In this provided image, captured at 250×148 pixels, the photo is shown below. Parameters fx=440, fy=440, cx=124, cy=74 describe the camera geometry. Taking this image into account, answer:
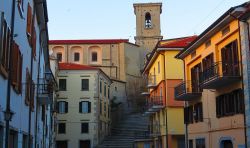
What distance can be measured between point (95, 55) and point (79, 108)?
2350cm

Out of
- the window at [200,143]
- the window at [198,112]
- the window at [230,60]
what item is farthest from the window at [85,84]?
the window at [230,60]

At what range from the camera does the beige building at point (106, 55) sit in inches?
3110

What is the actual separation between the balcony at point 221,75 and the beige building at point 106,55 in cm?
5496

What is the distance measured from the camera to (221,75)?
21.0 metres

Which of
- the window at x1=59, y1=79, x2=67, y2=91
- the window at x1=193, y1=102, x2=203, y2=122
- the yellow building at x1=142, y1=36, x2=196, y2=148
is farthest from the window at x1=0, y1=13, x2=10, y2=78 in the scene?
the window at x1=59, y1=79, x2=67, y2=91

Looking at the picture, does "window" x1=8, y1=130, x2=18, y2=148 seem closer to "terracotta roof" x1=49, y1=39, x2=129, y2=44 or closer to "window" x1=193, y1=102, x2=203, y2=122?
"window" x1=193, y1=102, x2=203, y2=122

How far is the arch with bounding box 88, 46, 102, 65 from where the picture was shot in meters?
80.0

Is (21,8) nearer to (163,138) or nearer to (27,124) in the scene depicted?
(27,124)

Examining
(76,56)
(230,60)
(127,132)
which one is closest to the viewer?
(230,60)

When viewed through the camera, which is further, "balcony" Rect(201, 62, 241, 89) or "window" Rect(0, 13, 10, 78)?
"balcony" Rect(201, 62, 241, 89)

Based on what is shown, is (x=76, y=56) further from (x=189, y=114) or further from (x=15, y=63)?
(x=15, y=63)

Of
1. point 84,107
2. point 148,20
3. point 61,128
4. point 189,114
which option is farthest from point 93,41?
point 189,114

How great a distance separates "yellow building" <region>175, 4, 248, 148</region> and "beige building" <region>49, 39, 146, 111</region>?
4951 cm

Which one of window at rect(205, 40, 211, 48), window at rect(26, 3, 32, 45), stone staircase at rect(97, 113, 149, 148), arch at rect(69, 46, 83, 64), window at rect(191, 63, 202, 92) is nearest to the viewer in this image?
window at rect(26, 3, 32, 45)
